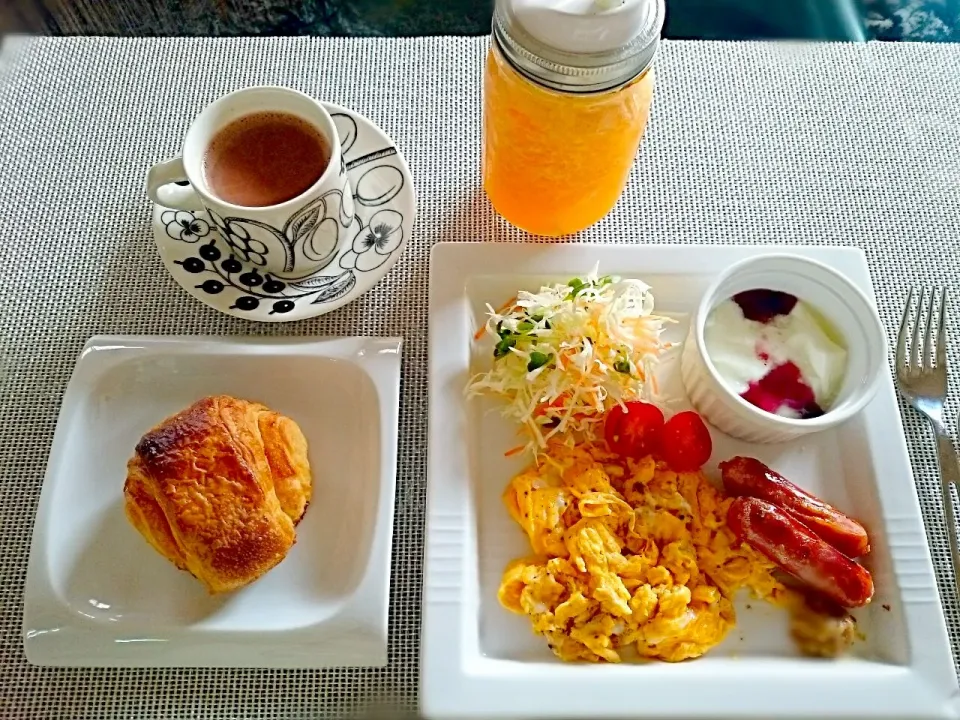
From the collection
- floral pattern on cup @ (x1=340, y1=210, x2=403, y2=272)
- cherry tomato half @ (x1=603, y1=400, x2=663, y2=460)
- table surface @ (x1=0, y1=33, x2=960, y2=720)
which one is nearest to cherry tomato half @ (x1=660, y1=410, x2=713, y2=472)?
cherry tomato half @ (x1=603, y1=400, x2=663, y2=460)

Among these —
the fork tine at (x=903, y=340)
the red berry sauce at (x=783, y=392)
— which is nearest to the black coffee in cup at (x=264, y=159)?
the red berry sauce at (x=783, y=392)

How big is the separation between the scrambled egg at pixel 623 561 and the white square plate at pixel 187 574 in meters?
0.23

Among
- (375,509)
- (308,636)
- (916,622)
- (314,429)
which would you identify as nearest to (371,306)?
(314,429)

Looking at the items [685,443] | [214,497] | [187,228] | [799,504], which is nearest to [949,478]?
[799,504]

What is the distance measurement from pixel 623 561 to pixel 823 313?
554 millimetres

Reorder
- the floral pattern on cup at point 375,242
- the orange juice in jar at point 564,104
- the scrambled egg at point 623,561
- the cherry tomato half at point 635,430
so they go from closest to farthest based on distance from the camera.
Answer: the orange juice in jar at point 564,104 → the scrambled egg at point 623,561 → the cherry tomato half at point 635,430 → the floral pattern on cup at point 375,242

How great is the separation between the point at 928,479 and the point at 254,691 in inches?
47.5

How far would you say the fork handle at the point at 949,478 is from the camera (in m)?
1.27

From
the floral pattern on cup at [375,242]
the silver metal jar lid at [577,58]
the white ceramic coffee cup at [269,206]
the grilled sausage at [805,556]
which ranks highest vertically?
the silver metal jar lid at [577,58]

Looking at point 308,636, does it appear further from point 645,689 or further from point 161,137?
point 161,137

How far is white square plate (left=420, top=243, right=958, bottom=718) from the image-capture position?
109 cm

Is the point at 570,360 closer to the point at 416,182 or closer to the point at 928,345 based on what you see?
the point at 416,182

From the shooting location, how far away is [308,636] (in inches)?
43.5

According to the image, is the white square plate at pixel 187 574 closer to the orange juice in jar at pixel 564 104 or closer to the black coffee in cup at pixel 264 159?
the black coffee in cup at pixel 264 159
